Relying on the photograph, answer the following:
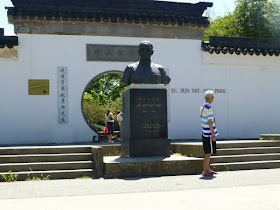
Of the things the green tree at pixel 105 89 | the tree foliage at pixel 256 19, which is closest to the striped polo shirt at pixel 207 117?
the tree foliage at pixel 256 19

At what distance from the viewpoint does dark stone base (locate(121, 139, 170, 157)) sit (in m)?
7.51

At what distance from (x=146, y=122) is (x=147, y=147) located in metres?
0.47

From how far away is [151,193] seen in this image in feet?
16.9

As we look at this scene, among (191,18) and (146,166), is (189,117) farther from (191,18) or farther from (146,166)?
(146,166)

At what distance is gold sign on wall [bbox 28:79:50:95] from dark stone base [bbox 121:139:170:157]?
16.8 ft

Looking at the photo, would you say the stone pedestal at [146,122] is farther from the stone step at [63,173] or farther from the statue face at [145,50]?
the stone step at [63,173]

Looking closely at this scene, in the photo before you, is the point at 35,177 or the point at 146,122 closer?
the point at 35,177

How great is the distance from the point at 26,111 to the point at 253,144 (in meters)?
6.53

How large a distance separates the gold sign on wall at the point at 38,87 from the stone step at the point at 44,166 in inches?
192

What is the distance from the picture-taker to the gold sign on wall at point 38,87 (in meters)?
11.9

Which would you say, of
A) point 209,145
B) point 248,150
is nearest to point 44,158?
point 209,145

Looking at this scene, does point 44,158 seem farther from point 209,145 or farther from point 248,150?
point 248,150

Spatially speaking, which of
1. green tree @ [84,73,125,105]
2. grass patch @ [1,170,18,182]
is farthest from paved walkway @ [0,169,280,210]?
green tree @ [84,73,125,105]

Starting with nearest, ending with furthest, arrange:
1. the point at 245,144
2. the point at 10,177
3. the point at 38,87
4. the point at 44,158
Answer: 1. the point at 10,177
2. the point at 44,158
3. the point at 245,144
4. the point at 38,87
